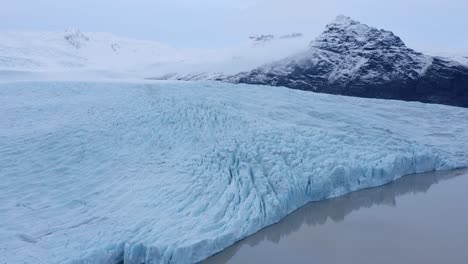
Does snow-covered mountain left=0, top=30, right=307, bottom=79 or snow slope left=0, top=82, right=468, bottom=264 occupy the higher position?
snow-covered mountain left=0, top=30, right=307, bottom=79

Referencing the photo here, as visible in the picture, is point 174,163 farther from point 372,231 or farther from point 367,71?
point 367,71

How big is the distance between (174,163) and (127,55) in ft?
102

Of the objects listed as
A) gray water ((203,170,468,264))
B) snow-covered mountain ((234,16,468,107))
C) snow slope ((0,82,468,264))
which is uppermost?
snow-covered mountain ((234,16,468,107))

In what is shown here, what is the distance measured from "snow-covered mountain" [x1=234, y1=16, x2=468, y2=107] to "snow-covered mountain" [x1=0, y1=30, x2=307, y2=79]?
0.95m

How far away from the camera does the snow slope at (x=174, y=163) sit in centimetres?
429

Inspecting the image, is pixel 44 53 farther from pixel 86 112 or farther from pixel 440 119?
pixel 440 119

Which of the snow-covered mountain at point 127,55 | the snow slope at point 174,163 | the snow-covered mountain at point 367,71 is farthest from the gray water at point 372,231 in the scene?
the snow-covered mountain at point 127,55

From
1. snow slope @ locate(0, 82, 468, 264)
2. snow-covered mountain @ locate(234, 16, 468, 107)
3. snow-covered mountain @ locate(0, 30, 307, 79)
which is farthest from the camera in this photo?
snow-covered mountain @ locate(0, 30, 307, 79)

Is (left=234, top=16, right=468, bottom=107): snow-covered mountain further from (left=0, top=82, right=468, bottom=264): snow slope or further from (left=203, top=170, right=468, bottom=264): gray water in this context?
(left=203, top=170, right=468, bottom=264): gray water

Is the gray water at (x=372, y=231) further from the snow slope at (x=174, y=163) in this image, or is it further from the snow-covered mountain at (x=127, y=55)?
the snow-covered mountain at (x=127, y=55)

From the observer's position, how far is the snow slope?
4.29m

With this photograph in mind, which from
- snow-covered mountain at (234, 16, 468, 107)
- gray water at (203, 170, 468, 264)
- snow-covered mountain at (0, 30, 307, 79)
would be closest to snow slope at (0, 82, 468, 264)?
gray water at (203, 170, 468, 264)

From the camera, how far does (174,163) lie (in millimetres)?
5828

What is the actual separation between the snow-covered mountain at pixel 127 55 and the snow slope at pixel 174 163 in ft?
21.1
